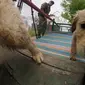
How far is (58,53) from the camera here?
2549 millimetres

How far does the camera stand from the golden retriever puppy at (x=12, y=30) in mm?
1859

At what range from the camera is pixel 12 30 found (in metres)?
1.91

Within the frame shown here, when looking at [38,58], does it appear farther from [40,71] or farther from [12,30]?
[12,30]

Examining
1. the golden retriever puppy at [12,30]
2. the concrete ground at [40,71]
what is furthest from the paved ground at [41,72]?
the golden retriever puppy at [12,30]

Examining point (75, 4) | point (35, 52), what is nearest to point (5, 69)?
point (35, 52)

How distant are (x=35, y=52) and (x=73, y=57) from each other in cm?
39

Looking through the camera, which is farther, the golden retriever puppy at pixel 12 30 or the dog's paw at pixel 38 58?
the dog's paw at pixel 38 58

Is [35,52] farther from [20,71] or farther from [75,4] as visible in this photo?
[75,4]

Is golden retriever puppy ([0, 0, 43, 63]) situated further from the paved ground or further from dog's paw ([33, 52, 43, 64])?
the paved ground

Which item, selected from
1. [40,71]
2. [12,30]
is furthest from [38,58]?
[12,30]

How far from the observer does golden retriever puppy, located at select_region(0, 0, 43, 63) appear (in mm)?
1859

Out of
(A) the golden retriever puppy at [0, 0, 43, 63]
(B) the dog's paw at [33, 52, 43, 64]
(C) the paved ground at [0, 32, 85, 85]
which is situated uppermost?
(A) the golden retriever puppy at [0, 0, 43, 63]

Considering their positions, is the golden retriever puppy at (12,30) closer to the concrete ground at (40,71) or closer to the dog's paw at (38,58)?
the dog's paw at (38,58)

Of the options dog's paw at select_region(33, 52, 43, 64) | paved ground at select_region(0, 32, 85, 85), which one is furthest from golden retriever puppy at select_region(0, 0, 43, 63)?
paved ground at select_region(0, 32, 85, 85)
